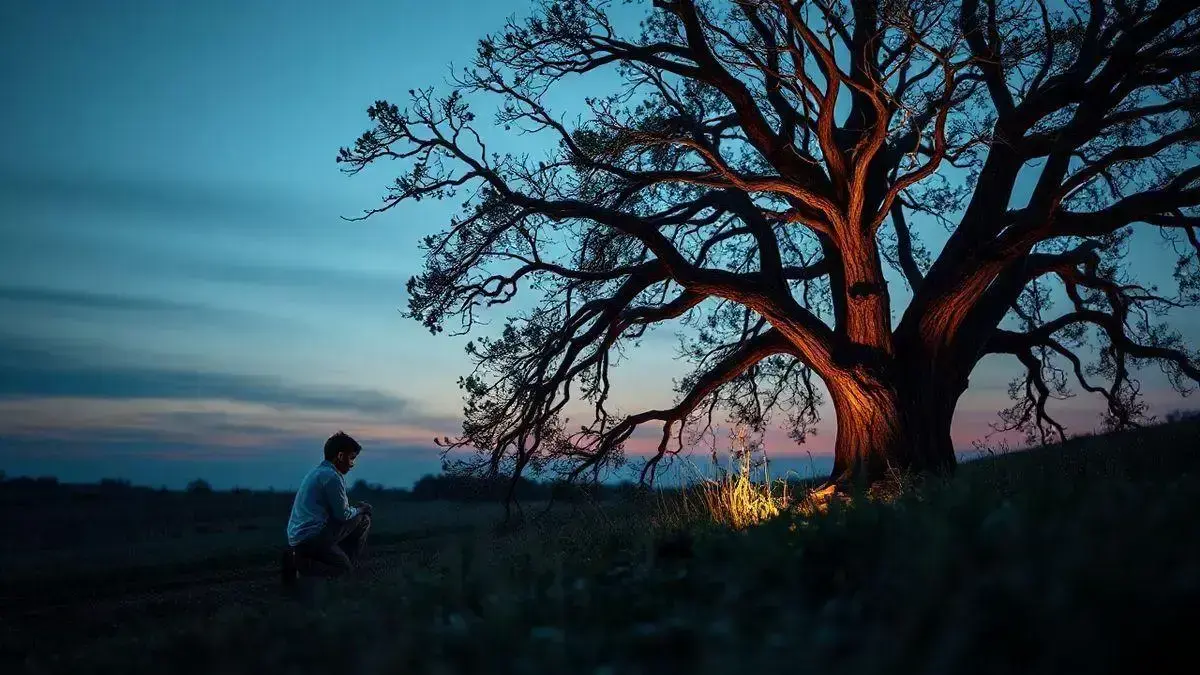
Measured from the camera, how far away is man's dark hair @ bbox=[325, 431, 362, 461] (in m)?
10.6

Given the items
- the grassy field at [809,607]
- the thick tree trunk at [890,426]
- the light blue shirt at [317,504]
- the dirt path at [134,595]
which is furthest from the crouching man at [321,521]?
the thick tree trunk at [890,426]

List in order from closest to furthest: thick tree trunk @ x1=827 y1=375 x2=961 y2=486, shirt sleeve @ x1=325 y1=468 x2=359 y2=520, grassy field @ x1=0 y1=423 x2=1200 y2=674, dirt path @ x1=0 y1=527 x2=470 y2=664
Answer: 1. grassy field @ x1=0 y1=423 x2=1200 y2=674
2. dirt path @ x1=0 y1=527 x2=470 y2=664
3. shirt sleeve @ x1=325 y1=468 x2=359 y2=520
4. thick tree trunk @ x1=827 y1=375 x2=961 y2=486

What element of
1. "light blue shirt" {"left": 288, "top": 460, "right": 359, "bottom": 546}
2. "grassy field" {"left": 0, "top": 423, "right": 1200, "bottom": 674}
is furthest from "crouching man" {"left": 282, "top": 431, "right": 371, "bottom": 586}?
"grassy field" {"left": 0, "top": 423, "right": 1200, "bottom": 674}

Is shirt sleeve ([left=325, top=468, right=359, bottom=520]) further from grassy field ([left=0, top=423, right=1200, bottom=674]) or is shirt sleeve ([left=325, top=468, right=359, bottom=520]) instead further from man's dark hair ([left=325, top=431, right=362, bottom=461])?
grassy field ([left=0, top=423, right=1200, bottom=674])

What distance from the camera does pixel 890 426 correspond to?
475 inches

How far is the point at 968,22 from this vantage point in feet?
39.4

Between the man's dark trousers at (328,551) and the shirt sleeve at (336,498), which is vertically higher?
the shirt sleeve at (336,498)

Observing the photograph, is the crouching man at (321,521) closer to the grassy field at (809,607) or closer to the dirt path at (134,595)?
the dirt path at (134,595)

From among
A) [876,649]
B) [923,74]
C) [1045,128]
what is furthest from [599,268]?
[876,649]

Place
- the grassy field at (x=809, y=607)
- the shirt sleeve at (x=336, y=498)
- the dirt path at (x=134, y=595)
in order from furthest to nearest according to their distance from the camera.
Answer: the shirt sleeve at (x=336, y=498), the dirt path at (x=134, y=595), the grassy field at (x=809, y=607)

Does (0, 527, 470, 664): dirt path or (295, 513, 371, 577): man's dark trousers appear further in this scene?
(295, 513, 371, 577): man's dark trousers

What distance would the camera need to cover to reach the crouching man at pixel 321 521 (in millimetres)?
10375

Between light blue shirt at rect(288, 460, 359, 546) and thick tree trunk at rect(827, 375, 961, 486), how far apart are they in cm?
670

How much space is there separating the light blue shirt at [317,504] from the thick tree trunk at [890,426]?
22.0 feet
